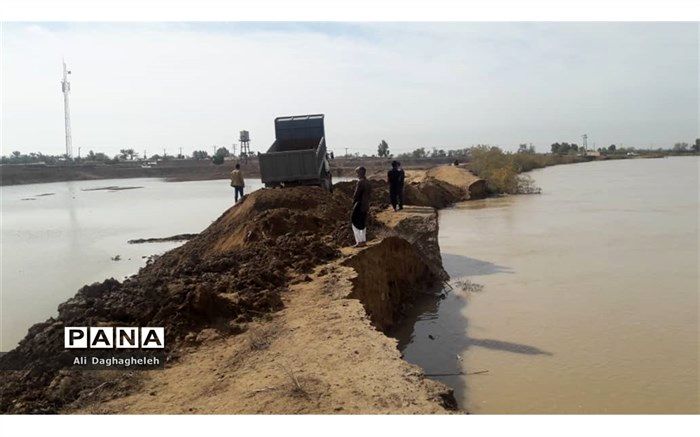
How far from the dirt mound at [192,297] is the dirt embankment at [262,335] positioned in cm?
2

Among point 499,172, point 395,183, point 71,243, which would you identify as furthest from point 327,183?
point 499,172

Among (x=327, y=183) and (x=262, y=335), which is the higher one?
(x=327, y=183)

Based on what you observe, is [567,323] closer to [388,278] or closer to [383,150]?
[388,278]

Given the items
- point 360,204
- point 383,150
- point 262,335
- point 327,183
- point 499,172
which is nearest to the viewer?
point 262,335

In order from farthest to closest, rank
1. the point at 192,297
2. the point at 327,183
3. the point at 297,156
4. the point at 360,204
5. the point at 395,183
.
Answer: the point at 327,183
the point at 297,156
the point at 395,183
the point at 360,204
the point at 192,297

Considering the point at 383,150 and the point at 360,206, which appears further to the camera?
the point at 383,150

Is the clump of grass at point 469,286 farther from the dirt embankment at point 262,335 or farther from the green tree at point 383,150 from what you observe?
the green tree at point 383,150

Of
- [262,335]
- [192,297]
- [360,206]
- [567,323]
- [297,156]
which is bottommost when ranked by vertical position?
[567,323]

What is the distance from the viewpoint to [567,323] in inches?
296

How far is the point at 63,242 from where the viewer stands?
15.9m

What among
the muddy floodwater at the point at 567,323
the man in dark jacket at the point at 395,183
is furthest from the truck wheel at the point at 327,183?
the muddy floodwater at the point at 567,323

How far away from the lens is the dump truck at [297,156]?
43.3 feet

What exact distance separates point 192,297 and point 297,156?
7579mm

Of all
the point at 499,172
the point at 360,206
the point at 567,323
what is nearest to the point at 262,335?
the point at 360,206
